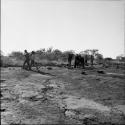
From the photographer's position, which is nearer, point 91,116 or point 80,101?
point 91,116

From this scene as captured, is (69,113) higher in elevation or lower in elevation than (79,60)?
lower

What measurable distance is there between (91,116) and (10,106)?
→ 218 cm

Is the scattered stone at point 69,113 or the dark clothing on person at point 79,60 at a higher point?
the dark clothing on person at point 79,60

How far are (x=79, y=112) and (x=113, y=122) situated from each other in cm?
98

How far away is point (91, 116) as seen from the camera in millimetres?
4992

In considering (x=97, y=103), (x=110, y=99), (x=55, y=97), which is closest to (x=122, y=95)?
(x=110, y=99)

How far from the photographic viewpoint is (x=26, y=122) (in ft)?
14.4

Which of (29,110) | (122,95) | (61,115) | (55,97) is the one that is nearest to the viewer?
(61,115)

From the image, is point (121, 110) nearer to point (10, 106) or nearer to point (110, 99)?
point (110, 99)

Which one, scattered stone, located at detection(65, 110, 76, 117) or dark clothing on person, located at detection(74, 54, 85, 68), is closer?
scattered stone, located at detection(65, 110, 76, 117)

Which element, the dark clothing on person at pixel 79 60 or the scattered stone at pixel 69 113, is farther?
the dark clothing on person at pixel 79 60

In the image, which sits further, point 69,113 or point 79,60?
point 79,60

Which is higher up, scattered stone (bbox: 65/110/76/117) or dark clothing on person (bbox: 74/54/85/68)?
dark clothing on person (bbox: 74/54/85/68)

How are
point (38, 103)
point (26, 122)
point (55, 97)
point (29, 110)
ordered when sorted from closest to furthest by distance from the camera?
point (26, 122), point (29, 110), point (38, 103), point (55, 97)
